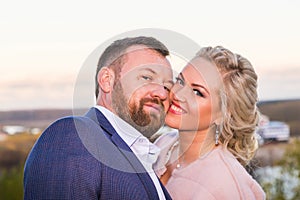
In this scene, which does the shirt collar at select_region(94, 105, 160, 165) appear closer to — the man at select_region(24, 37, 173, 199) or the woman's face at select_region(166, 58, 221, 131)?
the man at select_region(24, 37, 173, 199)

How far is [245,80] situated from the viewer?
252 cm

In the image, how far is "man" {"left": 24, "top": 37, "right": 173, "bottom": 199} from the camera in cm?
174

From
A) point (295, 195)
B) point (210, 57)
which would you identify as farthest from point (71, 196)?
point (295, 195)

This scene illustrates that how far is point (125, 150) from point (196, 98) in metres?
0.64

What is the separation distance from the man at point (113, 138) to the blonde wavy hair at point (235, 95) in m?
0.58

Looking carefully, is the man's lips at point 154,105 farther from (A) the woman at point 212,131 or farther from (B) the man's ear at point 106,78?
(A) the woman at point 212,131

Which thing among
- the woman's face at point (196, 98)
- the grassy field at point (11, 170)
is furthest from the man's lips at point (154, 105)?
Result: the grassy field at point (11, 170)

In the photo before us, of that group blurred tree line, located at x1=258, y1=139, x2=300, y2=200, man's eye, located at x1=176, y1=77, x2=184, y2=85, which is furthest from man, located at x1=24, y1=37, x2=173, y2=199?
blurred tree line, located at x1=258, y1=139, x2=300, y2=200

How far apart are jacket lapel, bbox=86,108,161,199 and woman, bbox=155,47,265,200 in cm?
48

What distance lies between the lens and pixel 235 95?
8.20ft

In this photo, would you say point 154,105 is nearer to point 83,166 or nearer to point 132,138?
point 132,138

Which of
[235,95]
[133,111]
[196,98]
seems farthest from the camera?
[235,95]

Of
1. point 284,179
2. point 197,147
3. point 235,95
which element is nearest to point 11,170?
point 284,179

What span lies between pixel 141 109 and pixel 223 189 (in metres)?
0.68
